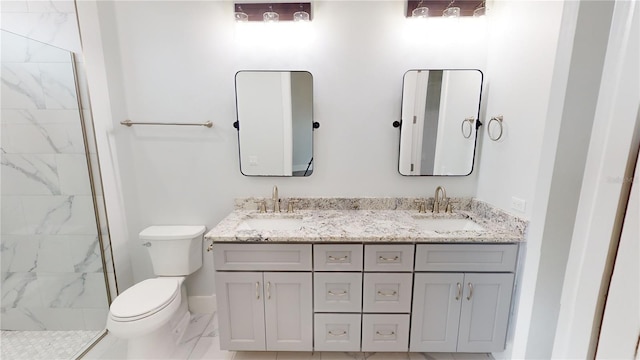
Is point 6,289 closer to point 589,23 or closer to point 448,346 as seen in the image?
point 448,346

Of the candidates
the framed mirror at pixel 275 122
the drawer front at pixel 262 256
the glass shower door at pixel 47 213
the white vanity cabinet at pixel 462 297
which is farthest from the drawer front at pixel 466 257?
the glass shower door at pixel 47 213

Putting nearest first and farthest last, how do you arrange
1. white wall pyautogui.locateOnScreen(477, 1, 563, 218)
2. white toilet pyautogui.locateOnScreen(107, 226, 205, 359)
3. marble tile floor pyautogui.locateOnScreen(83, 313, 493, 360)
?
white wall pyautogui.locateOnScreen(477, 1, 563, 218), white toilet pyautogui.locateOnScreen(107, 226, 205, 359), marble tile floor pyautogui.locateOnScreen(83, 313, 493, 360)

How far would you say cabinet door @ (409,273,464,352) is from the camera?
145 centimetres

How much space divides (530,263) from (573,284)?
3.01 feet

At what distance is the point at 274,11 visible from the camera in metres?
1.66

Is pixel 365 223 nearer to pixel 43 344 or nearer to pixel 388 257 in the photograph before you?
pixel 388 257

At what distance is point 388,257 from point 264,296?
78 centimetres

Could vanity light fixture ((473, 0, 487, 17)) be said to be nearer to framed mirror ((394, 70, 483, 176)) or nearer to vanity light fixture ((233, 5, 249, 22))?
framed mirror ((394, 70, 483, 176))

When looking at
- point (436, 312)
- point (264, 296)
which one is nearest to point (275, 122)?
point (264, 296)

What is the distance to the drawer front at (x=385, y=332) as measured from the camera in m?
1.49

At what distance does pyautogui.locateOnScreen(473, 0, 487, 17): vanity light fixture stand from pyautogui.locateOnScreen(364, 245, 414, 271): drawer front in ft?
5.34

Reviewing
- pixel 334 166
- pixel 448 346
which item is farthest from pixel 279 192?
pixel 448 346

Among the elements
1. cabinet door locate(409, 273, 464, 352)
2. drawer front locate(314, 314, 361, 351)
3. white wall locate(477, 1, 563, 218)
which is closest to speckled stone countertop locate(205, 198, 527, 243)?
white wall locate(477, 1, 563, 218)

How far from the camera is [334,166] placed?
1.88 metres
